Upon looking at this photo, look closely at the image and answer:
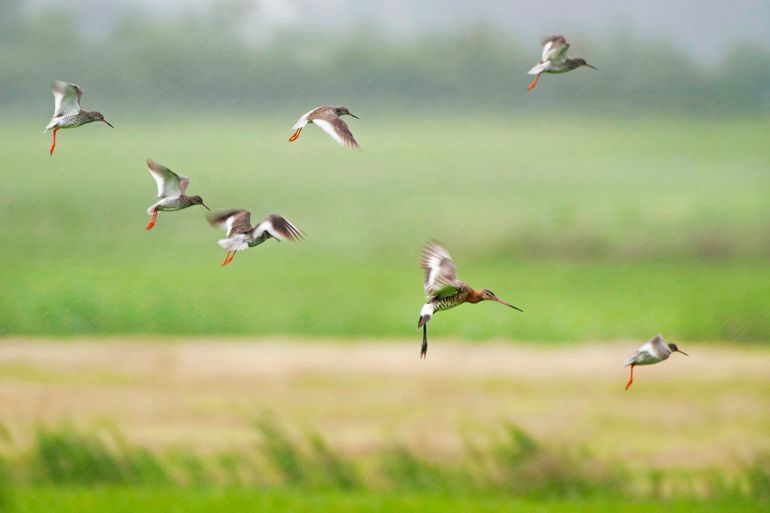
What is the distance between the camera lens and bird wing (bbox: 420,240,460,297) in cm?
307

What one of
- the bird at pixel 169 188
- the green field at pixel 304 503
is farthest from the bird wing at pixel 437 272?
the green field at pixel 304 503

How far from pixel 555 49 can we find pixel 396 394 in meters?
6.79

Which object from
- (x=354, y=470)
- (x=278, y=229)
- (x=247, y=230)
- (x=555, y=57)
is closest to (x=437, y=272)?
(x=278, y=229)

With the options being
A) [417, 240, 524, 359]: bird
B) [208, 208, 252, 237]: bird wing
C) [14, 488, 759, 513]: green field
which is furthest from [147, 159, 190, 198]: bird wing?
[14, 488, 759, 513]: green field

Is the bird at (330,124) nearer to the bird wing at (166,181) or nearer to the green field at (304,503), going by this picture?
the bird wing at (166,181)

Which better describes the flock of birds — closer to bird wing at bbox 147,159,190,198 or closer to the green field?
bird wing at bbox 147,159,190,198

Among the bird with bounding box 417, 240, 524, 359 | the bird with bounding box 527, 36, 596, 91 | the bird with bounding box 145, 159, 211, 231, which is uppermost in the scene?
the bird with bounding box 527, 36, 596, 91

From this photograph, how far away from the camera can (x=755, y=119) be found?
1223 centimetres

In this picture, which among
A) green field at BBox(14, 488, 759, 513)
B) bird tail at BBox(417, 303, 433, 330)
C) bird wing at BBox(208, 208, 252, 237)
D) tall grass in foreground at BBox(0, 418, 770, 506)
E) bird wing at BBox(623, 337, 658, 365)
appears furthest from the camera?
tall grass in foreground at BBox(0, 418, 770, 506)

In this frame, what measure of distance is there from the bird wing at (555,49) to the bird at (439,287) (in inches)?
30.1

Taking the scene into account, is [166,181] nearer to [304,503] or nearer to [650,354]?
[650,354]

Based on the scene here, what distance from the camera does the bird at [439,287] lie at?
3.05m

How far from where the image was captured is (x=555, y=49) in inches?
143

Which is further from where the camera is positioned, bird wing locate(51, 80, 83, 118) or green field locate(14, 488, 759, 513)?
green field locate(14, 488, 759, 513)
